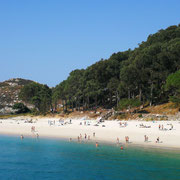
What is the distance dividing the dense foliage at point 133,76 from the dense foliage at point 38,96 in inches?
199

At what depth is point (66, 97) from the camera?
9231 centimetres

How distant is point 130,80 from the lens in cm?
6800

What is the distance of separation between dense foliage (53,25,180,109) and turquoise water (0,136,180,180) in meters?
30.5

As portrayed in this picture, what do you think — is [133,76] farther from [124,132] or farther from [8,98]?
[8,98]

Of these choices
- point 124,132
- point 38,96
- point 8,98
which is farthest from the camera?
point 8,98

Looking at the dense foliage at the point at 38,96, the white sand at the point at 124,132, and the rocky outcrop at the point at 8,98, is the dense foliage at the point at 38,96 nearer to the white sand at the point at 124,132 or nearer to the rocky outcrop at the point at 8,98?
the rocky outcrop at the point at 8,98

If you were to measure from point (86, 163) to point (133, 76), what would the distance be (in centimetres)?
4040

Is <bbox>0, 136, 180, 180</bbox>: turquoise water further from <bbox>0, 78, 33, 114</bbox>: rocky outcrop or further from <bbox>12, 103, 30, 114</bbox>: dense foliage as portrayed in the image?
<bbox>0, 78, 33, 114</bbox>: rocky outcrop

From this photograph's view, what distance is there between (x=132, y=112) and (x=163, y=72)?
11.9m

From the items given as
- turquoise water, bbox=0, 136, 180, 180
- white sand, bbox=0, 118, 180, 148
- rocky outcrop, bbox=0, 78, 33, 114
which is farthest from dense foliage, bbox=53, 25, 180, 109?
rocky outcrop, bbox=0, 78, 33, 114

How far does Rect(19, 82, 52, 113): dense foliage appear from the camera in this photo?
3878 inches

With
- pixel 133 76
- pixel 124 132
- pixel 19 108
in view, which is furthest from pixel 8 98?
pixel 124 132

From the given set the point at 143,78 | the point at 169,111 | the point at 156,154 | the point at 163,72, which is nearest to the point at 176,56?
the point at 163,72

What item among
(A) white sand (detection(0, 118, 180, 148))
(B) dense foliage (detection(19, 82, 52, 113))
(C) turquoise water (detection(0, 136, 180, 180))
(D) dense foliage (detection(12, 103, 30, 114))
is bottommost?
(C) turquoise water (detection(0, 136, 180, 180))
